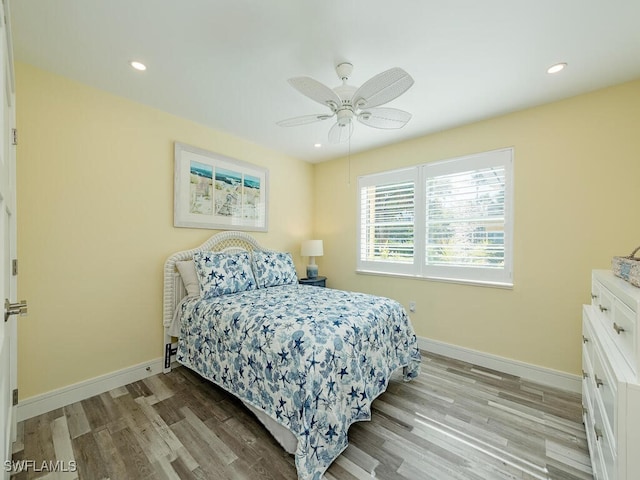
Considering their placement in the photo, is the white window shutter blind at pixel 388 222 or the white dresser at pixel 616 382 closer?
the white dresser at pixel 616 382

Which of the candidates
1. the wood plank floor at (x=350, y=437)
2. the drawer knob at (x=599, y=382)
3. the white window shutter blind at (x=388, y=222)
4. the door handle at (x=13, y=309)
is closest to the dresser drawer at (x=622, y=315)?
the drawer knob at (x=599, y=382)

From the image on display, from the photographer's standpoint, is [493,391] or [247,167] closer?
[493,391]

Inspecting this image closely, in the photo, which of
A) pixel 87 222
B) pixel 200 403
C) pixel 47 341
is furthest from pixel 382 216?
pixel 47 341

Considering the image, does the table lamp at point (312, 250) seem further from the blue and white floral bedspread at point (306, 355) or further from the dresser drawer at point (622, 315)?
the dresser drawer at point (622, 315)

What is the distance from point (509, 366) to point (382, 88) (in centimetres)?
279

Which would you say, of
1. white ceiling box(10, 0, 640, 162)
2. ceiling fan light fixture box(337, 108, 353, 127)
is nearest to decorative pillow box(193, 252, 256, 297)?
white ceiling box(10, 0, 640, 162)

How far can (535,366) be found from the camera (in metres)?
2.51

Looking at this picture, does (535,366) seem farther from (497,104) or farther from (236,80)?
(236,80)

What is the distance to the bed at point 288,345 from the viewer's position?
153 centimetres

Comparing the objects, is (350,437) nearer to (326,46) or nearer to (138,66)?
(326,46)

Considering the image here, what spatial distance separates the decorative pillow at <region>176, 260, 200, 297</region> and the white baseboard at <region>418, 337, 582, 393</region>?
2568 mm

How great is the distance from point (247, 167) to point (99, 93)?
1.51 metres

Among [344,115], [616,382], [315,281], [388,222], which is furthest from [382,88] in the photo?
[315,281]

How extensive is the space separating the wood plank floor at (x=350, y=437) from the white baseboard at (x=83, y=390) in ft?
0.21
